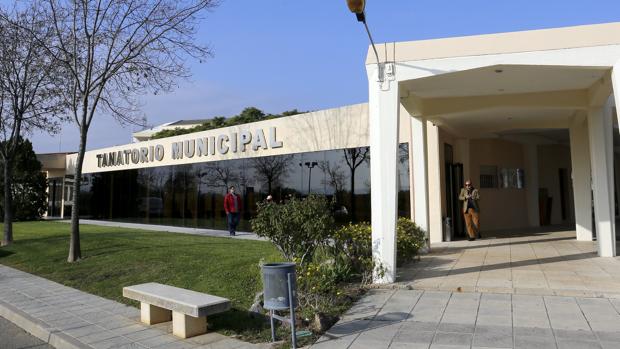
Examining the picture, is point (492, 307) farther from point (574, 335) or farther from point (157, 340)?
point (157, 340)

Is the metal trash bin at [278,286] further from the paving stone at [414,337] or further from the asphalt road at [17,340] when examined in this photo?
the asphalt road at [17,340]

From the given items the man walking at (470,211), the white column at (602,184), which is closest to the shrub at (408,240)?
the man walking at (470,211)

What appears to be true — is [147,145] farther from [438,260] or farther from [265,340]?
[265,340]

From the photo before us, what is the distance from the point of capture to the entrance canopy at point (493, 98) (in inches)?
295

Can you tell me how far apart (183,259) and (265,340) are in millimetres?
5370

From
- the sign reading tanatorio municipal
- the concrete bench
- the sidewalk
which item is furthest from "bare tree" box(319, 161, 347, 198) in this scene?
the concrete bench

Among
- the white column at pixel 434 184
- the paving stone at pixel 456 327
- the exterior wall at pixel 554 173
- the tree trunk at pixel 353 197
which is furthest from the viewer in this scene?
the exterior wall at pixel 554 173

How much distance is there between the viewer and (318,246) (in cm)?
760

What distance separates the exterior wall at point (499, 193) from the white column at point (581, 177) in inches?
149

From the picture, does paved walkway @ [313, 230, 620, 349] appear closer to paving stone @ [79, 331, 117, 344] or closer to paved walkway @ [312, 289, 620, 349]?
paved walkway @ [312, 289, 620, 349]

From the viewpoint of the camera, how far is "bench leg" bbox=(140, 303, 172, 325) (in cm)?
625

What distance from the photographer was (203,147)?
20.0m

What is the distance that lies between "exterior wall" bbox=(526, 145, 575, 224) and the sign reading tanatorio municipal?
1156cm

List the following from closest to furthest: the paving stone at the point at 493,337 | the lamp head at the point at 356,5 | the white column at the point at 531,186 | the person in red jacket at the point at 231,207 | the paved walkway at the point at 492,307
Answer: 1. the paving stone at the point at 493,337
2. the paved walkway at the point at 492,307
3. the lamp head at the point at 356,5
4. the person in red jacket at the point at 231,207
5. the white column at the point at 531,186
